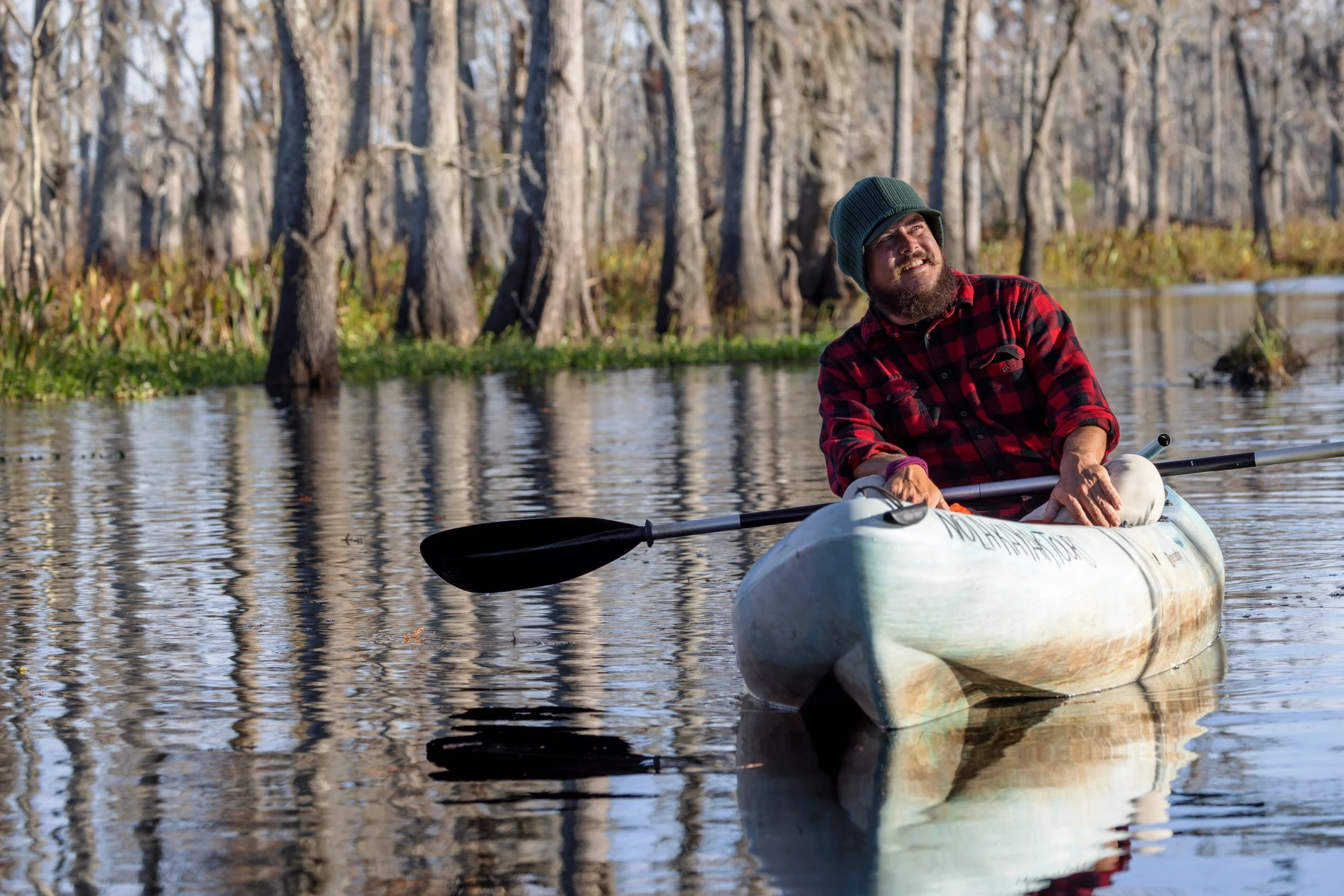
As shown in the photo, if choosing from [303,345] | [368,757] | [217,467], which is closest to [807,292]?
[303,345]

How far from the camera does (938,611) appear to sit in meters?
5.33

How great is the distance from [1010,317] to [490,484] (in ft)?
18.3

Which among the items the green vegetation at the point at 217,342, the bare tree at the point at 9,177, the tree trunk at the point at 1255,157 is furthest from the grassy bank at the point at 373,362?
the tree trunk at the point at 1255,157

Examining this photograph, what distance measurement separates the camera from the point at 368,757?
5434 mm

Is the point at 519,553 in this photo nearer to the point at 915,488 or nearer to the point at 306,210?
the point at 915,488

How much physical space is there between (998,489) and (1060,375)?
38 centimetres

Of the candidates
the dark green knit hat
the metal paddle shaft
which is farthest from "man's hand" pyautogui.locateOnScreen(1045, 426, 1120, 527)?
the dark green knit hat

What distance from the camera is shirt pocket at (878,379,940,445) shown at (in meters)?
6.27

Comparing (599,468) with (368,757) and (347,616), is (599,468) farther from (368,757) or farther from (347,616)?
(368,757)

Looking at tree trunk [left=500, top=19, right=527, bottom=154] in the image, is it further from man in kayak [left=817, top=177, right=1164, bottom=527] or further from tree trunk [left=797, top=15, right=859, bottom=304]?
man in kayak [left=817, top=177, right=1164, bottom=527]

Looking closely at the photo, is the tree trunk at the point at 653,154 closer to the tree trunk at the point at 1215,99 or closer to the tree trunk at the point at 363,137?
the tree trunk at the point at 363,137

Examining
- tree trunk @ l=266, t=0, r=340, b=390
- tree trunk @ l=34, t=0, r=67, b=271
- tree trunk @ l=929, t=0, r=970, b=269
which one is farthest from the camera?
tree trunk @ l=929, t=0, r=970, b=269

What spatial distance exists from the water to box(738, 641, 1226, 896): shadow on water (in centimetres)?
1

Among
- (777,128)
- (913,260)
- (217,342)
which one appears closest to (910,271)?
(913,260)
